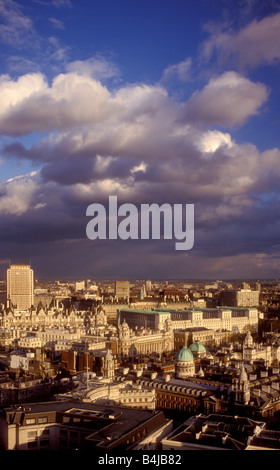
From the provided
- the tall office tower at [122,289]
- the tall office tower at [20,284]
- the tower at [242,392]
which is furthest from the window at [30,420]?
the tall office tower at [122,289]

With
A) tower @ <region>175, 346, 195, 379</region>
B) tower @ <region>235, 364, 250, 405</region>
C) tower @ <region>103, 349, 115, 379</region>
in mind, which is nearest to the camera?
tower @ <region>235, 364, 250, 405</region>

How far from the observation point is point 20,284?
397 feet

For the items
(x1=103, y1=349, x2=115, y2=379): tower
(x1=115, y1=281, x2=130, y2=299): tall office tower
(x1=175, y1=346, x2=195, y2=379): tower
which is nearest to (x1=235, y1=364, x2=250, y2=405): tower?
(x1=175, y1=346, x2=195, y2=379): tower

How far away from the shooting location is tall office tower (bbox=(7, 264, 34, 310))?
390ft

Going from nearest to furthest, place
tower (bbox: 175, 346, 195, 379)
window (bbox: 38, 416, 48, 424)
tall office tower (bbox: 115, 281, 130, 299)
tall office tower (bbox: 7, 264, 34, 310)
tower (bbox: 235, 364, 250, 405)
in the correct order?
window (bbox: 38, 416, 48, 424) → tower (bbox: 235, 364, 250, 405) → tower (bbox: 175, 346, 195, 379) → tall office tower (bbox: 7, 264, 34, 310) → tall office tower (bbox: 115, 281, 130, 299)

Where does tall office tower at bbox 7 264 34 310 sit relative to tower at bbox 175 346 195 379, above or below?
above

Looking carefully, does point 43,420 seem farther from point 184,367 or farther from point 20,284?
point 20,284

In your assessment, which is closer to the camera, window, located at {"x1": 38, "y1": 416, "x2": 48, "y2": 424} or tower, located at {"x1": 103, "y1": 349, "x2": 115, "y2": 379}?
window, located at {"x1": 38, "y1": 416, "x2": 48, "y2": 424}

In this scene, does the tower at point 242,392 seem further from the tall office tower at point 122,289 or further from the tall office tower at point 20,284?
the tall office tower at point 122,289

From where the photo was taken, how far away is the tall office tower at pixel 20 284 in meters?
119

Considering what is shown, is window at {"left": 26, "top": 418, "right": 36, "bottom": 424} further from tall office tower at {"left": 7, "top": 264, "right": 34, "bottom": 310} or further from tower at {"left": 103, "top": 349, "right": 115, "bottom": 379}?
tall office tower at {"left": 7, "top": 264, "right": 34, "bottom": 310}

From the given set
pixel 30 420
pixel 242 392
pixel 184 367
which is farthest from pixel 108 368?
pixel 30 420

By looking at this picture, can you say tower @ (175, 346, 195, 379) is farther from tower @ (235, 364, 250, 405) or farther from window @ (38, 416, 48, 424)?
window @ (38, 416, 48, 424)
